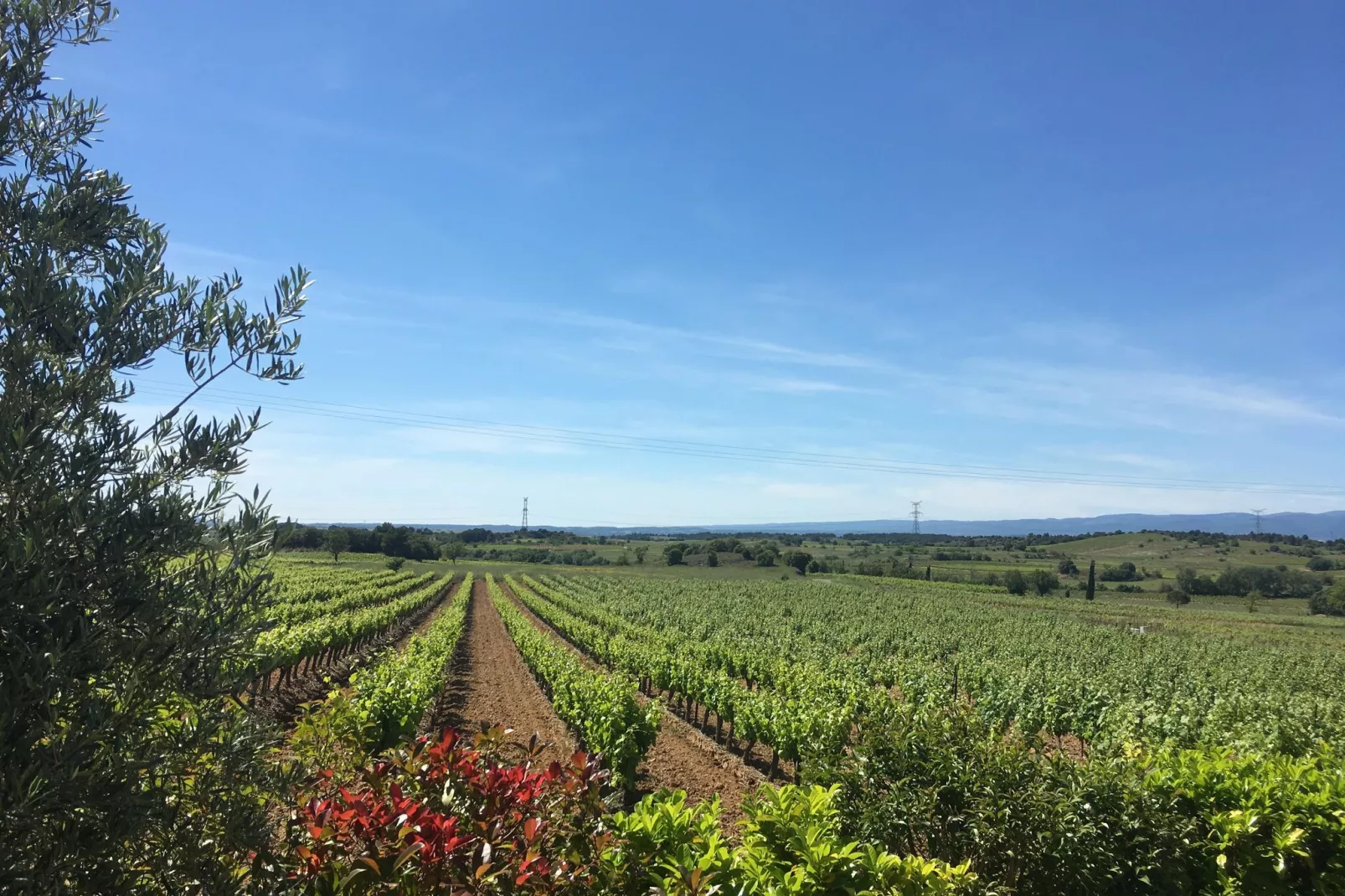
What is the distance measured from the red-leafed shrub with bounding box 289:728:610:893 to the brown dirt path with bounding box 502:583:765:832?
7192mm

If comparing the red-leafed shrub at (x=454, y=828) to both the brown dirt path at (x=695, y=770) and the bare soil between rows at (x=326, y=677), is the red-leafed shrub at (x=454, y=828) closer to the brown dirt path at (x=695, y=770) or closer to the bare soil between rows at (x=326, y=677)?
the bare soil between rows at (x=326, y=677)

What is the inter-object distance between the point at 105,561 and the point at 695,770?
1258 cm

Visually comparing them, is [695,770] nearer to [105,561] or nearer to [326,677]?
[326,677]

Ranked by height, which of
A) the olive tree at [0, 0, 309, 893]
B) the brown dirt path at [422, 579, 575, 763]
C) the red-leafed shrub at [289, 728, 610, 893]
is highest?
the olive tree at [0, 0, 309, 893]

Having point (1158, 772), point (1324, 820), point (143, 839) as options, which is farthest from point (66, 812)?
point (1324, 820)

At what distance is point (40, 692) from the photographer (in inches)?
84.8

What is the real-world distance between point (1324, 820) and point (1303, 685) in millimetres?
24052

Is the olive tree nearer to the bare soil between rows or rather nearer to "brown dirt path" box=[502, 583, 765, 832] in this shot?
the bare soil between rows

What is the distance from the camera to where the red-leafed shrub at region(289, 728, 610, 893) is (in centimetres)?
269

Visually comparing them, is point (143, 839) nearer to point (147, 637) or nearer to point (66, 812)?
point (66, 812)

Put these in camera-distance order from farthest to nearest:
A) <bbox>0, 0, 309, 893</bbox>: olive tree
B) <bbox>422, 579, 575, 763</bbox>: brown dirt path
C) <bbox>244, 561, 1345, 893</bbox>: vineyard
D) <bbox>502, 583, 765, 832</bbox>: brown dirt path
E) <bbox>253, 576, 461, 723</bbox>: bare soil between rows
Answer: <bbox>422, 579, 575, 763</bbox>: brown dirt path
<bbox>253, 576, 461, 723</bbox>: bare soil between rows
<bbox>502, 583, 765, 832</bbox>: brown dirt path
<bbox>244, 561, 1345, 893</bbox>: vineyard
<bbox>0, 0, 309, 893</bbox>: olive tree

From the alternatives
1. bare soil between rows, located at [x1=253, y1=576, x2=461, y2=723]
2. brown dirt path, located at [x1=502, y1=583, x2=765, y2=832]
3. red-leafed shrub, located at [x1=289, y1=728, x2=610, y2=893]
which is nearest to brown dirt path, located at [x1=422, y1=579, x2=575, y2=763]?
brown dirt path, located at [x1=502, y1=583, x2=765, y2=832]

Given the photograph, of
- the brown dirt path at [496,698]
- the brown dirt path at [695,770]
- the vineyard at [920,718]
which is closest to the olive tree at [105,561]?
the vineyard at [920,718]

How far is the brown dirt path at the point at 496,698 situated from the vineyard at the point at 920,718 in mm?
133
